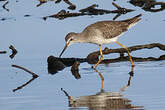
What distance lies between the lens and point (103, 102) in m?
12.9

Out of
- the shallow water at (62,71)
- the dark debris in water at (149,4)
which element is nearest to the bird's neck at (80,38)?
the shallow water at (62,71)

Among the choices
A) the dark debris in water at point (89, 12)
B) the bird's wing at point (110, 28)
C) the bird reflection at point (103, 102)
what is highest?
the dark debris in water at point (89, 12)

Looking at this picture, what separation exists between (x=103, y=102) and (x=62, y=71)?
11.1 feet

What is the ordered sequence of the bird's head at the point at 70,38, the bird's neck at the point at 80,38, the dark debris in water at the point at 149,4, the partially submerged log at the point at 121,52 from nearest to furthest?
1. the bird's head at the point at 70,38
2. the partially submerged log at the point at 121,52
3. the bird's neck at the point at 80,38
4. the dark debris in water at the point at 149,4

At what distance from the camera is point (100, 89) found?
13992 mm

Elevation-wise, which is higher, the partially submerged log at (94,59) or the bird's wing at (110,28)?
the bird's wing at (110,28)

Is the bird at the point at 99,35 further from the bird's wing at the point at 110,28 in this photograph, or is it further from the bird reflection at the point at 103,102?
the bird reflection at the point at 103,102

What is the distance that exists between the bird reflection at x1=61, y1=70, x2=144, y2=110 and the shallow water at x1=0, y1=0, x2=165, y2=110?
0.12 metres

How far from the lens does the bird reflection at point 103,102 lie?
12377mm

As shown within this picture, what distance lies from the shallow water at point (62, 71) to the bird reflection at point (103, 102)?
12cm

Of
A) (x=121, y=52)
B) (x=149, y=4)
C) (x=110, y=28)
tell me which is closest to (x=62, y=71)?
(x=121, y=52)

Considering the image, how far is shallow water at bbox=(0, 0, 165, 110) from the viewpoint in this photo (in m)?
13.2

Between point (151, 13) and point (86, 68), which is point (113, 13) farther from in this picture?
point (86, 68)

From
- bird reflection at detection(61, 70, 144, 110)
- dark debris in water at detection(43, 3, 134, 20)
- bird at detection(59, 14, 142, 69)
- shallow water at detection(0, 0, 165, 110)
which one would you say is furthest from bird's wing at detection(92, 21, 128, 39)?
dark debris in water at detection(43, 3, 134, 20)
